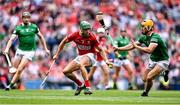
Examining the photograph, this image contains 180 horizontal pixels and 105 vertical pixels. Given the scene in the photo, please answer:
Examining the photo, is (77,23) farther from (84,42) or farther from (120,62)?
(84,42)

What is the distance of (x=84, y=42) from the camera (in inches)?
949

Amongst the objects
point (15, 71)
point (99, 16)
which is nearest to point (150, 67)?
point (99, 16)

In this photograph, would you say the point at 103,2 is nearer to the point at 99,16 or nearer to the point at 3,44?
the point at 3,44

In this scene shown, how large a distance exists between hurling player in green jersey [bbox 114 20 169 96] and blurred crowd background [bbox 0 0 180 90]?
10.6 meters

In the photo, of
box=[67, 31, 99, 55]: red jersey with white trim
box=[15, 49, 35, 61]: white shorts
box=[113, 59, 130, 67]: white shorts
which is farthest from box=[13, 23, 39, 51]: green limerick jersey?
box=[113, 59, 130, 67]: white shorts

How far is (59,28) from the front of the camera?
128 ft

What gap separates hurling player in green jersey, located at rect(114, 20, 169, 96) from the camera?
23703 mm

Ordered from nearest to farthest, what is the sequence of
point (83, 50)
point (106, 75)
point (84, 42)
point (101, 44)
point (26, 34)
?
point (84, 42) → point (83, 50) → point (26, 34) → point (106, 75) → point (101, 44)

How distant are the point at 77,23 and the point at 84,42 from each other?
15.5 meters

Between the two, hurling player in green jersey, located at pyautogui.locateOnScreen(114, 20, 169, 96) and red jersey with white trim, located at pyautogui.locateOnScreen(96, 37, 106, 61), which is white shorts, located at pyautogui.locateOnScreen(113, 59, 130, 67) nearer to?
red jersey with white trim, located at pyautogui.locateOnScreen(96, 37, 106, 61)

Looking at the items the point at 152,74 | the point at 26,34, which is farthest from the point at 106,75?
the point at 152,74

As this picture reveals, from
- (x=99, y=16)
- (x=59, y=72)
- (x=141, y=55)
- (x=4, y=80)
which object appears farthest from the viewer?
(x=141, y=55)

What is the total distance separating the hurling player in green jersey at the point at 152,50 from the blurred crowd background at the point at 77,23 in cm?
1059

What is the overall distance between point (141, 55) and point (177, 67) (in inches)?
73.4
